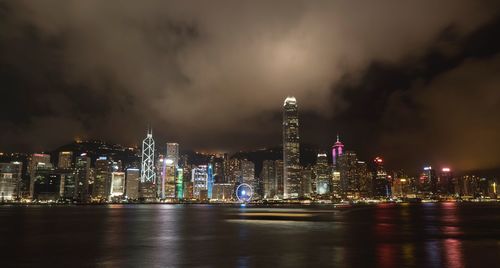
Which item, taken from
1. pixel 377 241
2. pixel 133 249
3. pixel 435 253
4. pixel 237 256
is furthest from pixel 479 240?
pixel 133 249

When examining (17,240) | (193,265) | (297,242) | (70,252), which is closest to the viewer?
(193,265)

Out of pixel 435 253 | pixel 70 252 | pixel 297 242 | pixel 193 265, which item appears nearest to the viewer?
pixel 193 265

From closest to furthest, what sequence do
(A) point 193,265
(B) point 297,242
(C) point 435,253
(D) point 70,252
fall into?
(A) point 193,265 < (C) point 435,253 < (D) point 70,252 < (B) point 297,242

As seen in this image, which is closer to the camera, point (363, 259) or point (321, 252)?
point (363, 259)

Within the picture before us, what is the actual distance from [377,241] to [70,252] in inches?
1095

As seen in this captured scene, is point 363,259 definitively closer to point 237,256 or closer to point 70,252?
point 237,256

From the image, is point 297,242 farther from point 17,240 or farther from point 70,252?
point 17,240

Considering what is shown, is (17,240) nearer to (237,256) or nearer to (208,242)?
(208,242)

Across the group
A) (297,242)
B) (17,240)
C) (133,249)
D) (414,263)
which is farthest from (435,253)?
(17,240)

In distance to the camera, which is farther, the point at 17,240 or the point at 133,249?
the point at 17,240

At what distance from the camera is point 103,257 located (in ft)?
101

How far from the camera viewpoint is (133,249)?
35.2m

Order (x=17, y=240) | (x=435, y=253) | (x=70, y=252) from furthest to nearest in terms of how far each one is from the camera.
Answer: (x=17, y=240)
(x=70, y=252)
(x=435, y=253)

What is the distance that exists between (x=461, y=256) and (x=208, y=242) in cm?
2225
